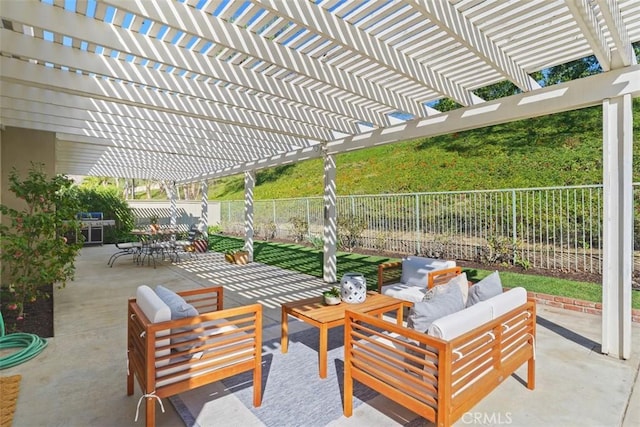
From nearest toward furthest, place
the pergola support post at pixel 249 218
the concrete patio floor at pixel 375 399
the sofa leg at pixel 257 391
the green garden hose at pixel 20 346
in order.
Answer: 1. the concrete patio floor at pixel 375 399
2. the sofa leg at pixel 257 391
3. the green garden hose at pixel 20 346
4. the pergola support post at pixel 249 218

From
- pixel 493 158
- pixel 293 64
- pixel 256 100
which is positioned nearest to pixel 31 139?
pixel 256 100

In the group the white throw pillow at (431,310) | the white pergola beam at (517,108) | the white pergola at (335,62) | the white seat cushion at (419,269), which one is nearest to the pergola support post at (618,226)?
the white pergola at (335,62)

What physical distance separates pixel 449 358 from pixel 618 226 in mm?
2947

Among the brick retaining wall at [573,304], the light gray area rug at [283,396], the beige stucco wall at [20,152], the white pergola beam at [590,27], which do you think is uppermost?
the white pergola beam at [590,27]

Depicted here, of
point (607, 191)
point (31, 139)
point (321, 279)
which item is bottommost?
point (321, 279)

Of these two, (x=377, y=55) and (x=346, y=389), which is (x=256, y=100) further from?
(x=346, y=389)

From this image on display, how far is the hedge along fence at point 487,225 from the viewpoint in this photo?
255 inches

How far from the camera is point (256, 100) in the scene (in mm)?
5141

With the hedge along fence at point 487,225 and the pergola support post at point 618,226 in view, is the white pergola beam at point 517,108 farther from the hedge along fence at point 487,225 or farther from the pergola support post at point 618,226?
the hedge along fence at point 487,225

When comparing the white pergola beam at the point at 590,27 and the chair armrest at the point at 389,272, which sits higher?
the white pergola beam at the point at 590,27

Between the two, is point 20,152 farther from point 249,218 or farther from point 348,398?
point 348,398

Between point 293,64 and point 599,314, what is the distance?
17.6ft

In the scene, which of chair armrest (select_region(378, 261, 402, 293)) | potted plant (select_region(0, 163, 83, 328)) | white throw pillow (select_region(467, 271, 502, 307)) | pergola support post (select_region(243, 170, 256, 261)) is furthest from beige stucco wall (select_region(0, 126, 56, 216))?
white throw pillow (select_region(467, 271, 502, 307))

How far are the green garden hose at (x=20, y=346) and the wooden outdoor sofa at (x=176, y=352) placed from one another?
5.39ft
